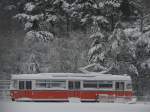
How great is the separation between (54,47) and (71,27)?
2.35 meters

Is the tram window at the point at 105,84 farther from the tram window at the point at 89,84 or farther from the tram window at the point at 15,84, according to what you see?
the tram window at the point at 15,84

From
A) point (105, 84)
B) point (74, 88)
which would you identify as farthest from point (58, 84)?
point (105, 84)

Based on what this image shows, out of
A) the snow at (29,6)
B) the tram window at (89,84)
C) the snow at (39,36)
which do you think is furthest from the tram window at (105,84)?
the snow at (29,6)

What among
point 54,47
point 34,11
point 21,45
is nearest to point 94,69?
point 54,47

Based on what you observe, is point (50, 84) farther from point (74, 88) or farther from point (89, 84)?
point (89, 84)

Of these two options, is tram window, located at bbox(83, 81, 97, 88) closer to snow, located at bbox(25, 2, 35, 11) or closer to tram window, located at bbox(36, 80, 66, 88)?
tram window, located at bbox(36, 80, 66, 88)

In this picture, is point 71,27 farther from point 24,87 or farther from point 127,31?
point 24,87

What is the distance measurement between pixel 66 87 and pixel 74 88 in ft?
0.98

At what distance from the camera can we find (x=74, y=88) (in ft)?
56.9

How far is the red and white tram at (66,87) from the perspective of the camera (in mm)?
17172

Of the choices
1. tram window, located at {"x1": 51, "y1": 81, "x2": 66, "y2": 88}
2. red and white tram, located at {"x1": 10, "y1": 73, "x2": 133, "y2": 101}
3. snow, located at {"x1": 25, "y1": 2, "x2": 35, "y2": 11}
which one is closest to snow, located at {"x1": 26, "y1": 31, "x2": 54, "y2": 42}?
snow, located at {"x1": 25, "y1": 2, "x2": 35, "y2": 11}

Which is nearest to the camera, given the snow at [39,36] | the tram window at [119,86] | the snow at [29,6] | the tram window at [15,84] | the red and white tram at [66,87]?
the red and white tram at [66,87]

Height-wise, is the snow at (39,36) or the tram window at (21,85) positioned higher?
the snow at (39,36)

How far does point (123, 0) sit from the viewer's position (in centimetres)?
2514
